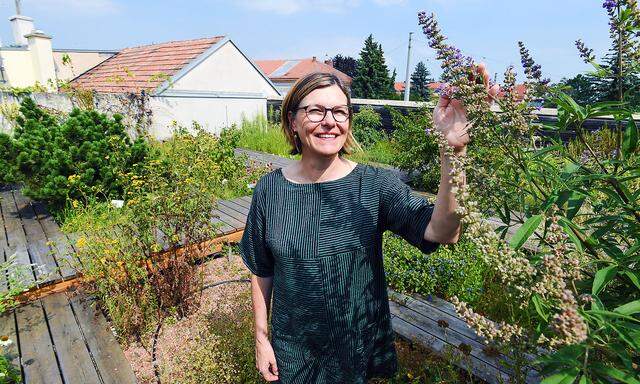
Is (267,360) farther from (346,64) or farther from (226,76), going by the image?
(346,64)

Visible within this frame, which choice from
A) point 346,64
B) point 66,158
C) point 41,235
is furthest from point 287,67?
point 41,235

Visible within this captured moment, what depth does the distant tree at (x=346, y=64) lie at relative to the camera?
47.8m

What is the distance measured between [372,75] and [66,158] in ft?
120

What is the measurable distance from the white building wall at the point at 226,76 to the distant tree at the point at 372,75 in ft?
80.8

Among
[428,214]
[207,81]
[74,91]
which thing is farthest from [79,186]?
[207,81]

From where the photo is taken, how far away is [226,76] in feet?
44.0

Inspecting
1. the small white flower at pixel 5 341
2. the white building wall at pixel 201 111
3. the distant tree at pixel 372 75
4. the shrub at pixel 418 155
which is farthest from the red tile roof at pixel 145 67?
the distant tree at pixel 372 75

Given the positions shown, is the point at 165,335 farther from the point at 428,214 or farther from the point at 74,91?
the point at 74,91

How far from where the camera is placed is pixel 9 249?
4066 millimetres

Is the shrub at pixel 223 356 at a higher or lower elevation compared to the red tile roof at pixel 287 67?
lower

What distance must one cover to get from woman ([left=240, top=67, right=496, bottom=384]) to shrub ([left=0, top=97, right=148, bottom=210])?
3.85 metres

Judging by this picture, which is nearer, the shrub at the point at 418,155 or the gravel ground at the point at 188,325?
the gravel ground at the point at 188,325

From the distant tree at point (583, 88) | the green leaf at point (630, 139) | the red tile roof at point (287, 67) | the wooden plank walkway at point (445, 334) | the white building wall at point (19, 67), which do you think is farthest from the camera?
the red tile roof at point (287, 67)

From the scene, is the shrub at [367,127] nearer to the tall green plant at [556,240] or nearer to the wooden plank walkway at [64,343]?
the wooden plank walkway at [64,343]
